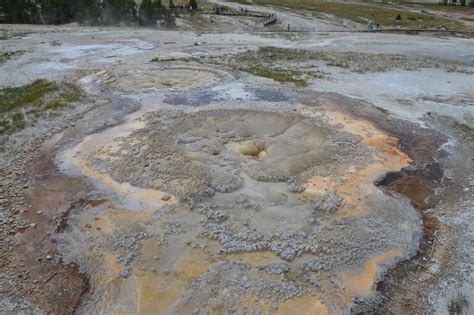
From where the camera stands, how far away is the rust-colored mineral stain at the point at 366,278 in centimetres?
839

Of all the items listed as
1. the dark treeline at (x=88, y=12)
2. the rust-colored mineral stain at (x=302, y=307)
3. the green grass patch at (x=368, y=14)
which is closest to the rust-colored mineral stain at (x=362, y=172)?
the rust-colored mineral stain at (x=302, y=307)

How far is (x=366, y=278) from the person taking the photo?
28.5ft

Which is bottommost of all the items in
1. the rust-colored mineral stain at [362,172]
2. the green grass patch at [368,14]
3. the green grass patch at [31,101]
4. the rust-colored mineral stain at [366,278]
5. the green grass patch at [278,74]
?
the rust-colored mineral stain at [366,278]

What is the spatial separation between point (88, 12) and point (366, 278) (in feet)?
144

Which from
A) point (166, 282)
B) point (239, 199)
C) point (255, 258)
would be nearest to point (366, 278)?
point (255, 258)

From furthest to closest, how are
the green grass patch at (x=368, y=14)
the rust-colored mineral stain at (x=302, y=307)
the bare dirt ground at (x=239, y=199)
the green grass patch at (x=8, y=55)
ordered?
the green grass patch at (x=368, y=14) → the green grass patch at (x=8, y=55) → the bare dirt ground at (x=239, y=199) → the rust-colored mineral stain at (x=302, y=307)

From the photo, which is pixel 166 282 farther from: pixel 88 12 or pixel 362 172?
pixel 88 12

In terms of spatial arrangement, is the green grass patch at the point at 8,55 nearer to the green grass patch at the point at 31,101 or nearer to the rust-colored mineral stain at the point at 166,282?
the green grass patch at the point at 31,101

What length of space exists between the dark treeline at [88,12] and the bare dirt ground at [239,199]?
83.1ft

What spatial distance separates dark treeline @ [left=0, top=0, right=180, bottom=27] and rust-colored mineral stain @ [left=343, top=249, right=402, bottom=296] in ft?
134

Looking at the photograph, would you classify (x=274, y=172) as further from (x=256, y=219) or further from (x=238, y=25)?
(x=238, y=25)

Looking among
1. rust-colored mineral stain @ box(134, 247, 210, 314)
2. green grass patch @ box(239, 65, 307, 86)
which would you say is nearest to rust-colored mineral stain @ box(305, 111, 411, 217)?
rust-colored mineral stain @ box(134, 247, 210, 314)

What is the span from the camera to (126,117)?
16.3 m

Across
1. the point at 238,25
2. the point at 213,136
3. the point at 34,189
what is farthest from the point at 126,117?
the point at 238,25
